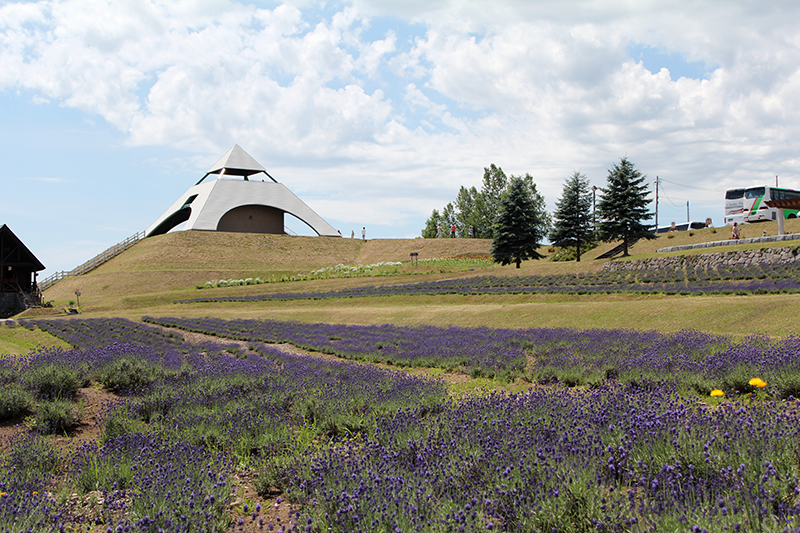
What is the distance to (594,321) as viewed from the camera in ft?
54.1

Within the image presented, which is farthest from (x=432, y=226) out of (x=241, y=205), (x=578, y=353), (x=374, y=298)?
(x=578, y=353)

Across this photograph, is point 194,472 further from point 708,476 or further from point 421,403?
point 708,476

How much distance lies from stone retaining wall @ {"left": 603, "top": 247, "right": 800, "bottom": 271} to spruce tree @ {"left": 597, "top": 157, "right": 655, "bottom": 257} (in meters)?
8.64

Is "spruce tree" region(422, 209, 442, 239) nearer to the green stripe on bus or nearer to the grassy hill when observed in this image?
the grassy hill

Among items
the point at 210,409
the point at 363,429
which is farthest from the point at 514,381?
the point at 210,409

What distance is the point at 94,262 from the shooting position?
5978cm

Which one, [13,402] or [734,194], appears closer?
[13,402]

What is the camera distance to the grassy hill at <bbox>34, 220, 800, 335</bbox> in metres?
15.8

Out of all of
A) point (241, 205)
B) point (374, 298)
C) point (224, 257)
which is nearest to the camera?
point (374, 298)

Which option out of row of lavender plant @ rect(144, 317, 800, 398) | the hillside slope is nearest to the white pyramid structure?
the hillside slope

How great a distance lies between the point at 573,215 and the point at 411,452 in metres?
42.9

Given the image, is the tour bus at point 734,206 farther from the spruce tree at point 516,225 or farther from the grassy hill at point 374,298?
the spruce tree at point 516,225

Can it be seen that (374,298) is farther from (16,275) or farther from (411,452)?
(16,275)

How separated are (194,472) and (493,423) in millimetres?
2650
